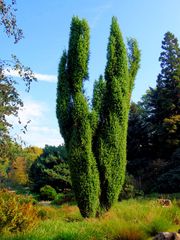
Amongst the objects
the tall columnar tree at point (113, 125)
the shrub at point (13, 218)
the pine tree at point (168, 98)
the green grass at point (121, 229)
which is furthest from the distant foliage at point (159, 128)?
the shrub at point (13, 218)

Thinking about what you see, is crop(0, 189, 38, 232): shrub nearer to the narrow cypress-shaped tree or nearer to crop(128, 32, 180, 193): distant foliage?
the narrow cypress-shaped tree

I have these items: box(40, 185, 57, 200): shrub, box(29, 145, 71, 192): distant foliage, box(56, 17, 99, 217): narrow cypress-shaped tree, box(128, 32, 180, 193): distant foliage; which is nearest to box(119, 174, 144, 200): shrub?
box(128, 32, 180, 193): distant foliage

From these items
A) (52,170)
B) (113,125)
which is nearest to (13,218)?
(113,125)

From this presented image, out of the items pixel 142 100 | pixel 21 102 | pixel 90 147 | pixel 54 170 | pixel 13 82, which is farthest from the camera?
pixel 142 100

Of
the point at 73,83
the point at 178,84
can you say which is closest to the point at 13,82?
the point at 73,83

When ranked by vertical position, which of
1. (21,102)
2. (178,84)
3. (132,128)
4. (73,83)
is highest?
(178,84)

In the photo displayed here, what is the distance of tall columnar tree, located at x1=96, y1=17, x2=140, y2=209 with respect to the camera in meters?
15.6

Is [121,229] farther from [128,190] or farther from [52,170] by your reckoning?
[52,170]

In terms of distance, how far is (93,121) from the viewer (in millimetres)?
15664

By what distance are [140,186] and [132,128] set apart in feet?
22.6

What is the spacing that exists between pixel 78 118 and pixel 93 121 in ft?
1.91

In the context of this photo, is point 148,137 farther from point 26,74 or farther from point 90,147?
point 26,74

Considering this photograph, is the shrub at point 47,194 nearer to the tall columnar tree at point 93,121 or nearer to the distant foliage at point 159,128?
the distant foliage at point 159,128

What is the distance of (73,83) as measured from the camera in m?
16.0
